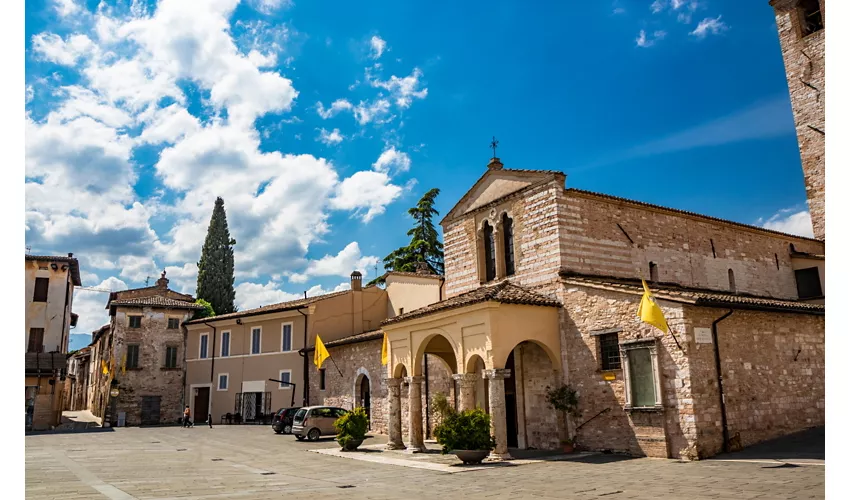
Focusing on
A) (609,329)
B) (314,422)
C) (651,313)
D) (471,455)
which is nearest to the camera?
(651,313)

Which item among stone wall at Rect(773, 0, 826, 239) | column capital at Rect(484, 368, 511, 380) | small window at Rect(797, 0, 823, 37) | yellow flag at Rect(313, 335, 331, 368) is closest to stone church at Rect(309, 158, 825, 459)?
column capital at Rect(484, 368, 511, 380)

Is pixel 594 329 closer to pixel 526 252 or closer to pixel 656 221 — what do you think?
pixel 526 252

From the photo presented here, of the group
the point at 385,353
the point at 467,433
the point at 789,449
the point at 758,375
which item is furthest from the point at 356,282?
the point at 789,449

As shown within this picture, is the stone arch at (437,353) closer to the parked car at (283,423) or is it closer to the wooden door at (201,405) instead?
the parked car at (283,423)

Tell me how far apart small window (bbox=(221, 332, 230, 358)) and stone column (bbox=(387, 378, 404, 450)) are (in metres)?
19.4

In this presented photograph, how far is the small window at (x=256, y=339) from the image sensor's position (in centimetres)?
3347

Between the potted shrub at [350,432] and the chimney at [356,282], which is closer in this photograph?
the potted shrub at [350,432]

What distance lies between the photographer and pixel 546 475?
38.7 ft

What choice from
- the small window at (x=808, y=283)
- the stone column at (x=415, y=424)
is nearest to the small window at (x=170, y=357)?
the stone column at (x=415, y=424)

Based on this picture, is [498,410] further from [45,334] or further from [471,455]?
[45,334]

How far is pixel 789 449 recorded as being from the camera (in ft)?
42.4

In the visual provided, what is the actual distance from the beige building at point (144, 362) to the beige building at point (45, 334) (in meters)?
2.83

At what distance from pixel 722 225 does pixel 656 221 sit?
346 cm

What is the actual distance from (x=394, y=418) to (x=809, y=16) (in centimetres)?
2072
